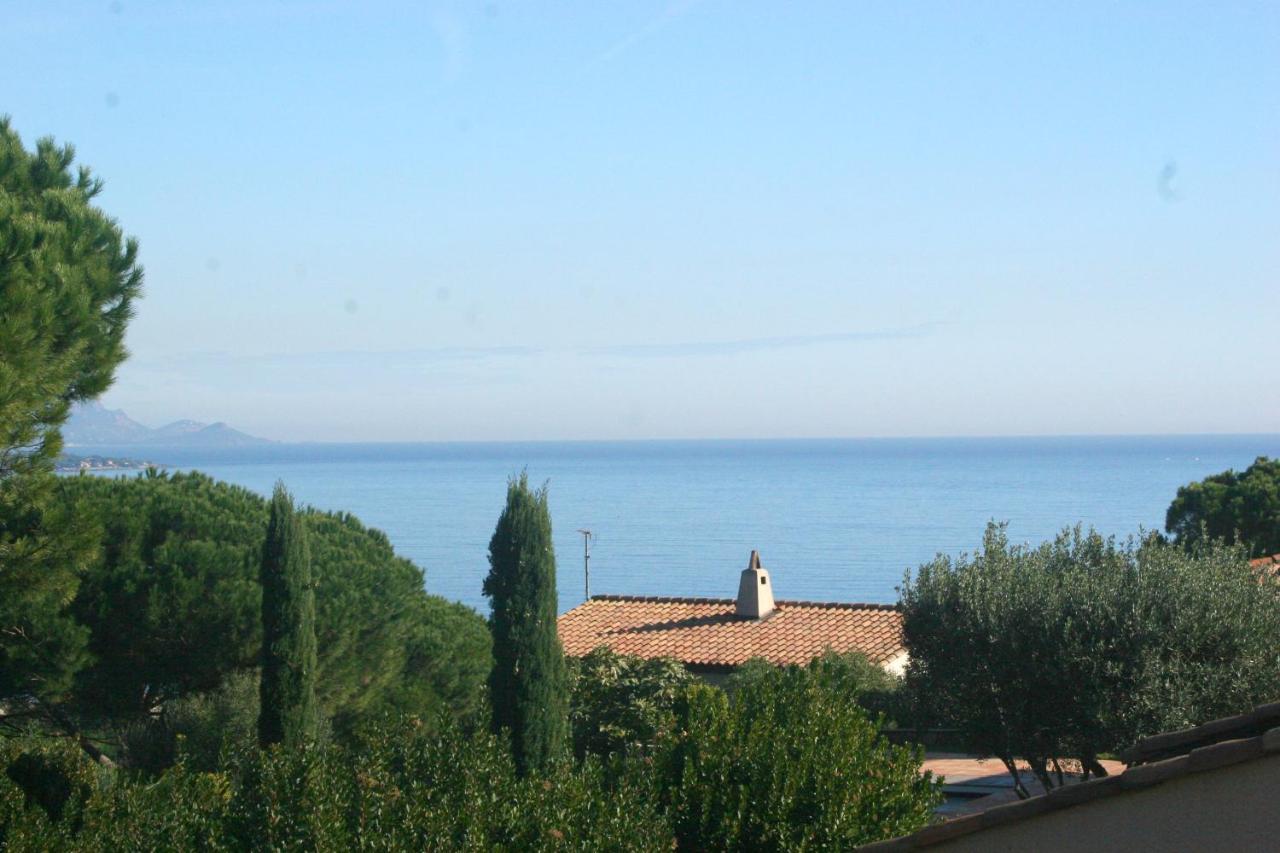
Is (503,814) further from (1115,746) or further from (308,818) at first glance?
(1115,746)

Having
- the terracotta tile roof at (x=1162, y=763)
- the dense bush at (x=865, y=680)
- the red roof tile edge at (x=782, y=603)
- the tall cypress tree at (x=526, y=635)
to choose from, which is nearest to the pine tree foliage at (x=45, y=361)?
the tall cypress tree at (x=526, y=635)

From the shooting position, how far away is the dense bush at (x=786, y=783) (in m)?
9.61

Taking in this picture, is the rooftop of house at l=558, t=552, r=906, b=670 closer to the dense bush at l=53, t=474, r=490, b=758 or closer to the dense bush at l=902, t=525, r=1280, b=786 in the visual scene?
the dense bush at l=53, t=474, r=490, b=758

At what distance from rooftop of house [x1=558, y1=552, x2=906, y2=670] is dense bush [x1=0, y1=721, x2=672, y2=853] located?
718 inches

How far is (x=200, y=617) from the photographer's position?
18438 millimetres

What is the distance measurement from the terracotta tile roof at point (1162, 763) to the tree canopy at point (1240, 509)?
30.1 m

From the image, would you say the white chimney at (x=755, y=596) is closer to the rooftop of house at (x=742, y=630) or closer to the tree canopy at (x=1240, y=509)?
the rooftop of house at (x=742, y=630)

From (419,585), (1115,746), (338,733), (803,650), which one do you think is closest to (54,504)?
(338,733)

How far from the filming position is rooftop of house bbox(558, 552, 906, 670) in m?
28.5

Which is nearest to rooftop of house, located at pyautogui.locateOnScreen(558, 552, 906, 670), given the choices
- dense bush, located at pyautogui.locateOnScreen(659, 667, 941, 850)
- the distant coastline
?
the distant coastline

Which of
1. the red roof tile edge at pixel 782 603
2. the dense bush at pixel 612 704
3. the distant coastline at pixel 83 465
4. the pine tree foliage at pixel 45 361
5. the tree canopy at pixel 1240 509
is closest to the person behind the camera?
the pine tree foliage at pixel 45 361

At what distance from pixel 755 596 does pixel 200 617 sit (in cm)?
1599

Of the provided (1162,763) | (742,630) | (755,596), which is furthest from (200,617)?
(755,596)

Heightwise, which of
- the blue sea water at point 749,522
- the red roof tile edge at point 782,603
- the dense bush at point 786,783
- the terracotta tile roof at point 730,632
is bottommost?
the blue sea water at point 749,522
